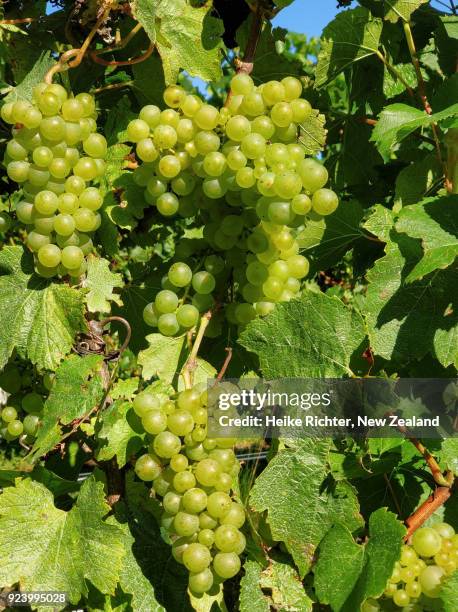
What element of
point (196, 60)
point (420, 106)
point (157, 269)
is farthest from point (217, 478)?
point (420, 106)

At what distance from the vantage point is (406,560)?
1.07m

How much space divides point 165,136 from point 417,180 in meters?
0.58

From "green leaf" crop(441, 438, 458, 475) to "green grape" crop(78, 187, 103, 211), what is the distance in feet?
2.36

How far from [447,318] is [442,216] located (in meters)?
0.17

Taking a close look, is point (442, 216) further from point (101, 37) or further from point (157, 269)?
point (101, 37)

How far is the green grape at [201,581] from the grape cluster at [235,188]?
0.40 m

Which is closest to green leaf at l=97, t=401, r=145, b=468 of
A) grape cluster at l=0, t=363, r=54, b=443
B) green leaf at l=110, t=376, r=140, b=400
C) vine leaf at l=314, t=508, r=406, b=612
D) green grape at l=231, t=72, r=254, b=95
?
green leaf at l=110, t=376, r=140, b=400

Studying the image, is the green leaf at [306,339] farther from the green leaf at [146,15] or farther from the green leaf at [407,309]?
the green leaf at [146,15]

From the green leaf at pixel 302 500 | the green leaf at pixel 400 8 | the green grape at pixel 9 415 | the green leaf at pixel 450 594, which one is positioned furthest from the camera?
the green grape at pixel 9 415

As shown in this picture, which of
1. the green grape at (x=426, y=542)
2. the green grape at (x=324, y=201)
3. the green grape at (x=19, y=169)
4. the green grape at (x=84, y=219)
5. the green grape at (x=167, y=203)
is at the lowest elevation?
the green grape at (x=426, y=542)

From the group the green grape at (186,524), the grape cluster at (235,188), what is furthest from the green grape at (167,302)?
the green grape at (186,524)

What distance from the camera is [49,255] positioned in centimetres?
118

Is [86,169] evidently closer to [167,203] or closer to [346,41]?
[167,203]

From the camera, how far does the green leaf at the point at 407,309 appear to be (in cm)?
116
